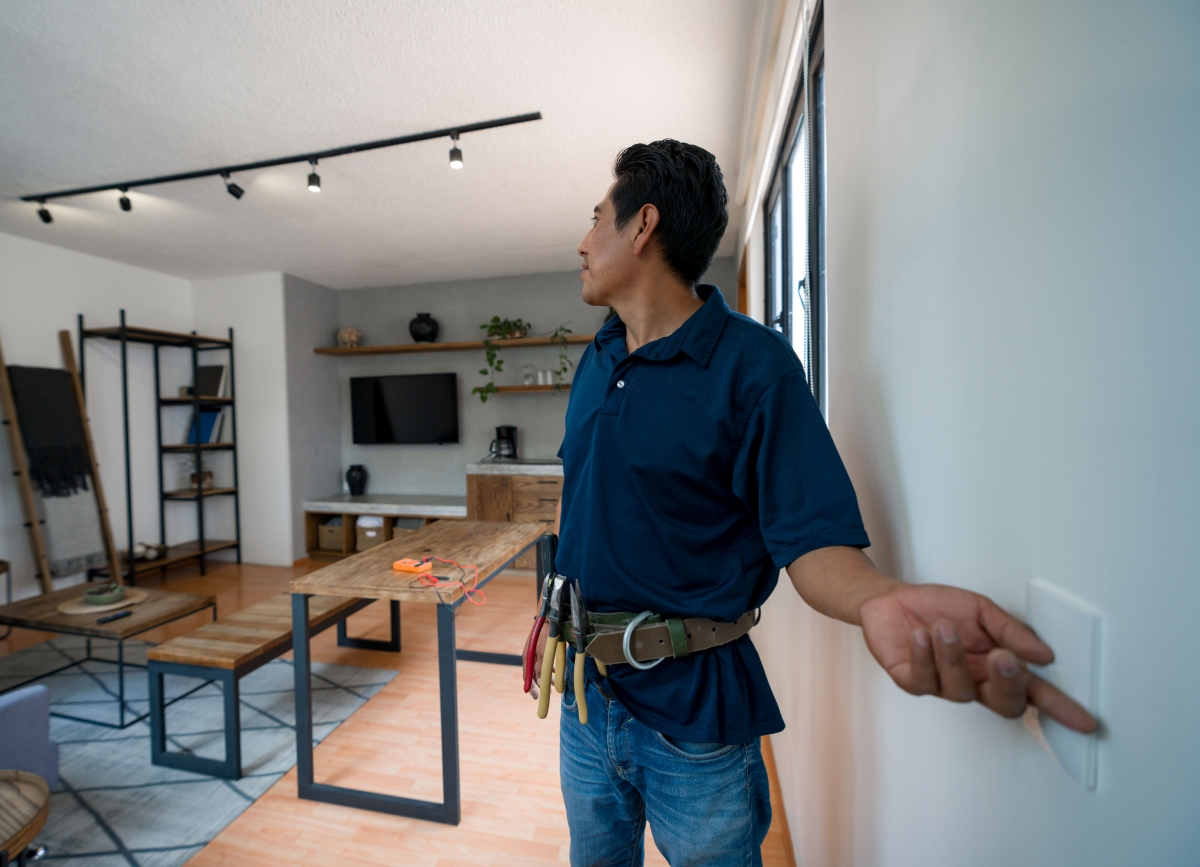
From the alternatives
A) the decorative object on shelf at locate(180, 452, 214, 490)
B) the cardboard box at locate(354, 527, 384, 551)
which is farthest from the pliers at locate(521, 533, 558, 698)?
the decorative object on shelf at locate(180, 452, 214, 490)

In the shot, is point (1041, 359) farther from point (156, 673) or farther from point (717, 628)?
point (156, 673)

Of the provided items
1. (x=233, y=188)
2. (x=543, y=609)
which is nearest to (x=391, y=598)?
(x=543, y=609)

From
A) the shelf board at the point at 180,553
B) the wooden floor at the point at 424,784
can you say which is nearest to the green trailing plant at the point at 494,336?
the wooden floor at the point at 424,784

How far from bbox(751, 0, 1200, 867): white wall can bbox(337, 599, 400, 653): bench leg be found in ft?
9.71

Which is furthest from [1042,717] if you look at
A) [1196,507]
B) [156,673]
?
[156,673]

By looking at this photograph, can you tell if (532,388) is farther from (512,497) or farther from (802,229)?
(802,229)

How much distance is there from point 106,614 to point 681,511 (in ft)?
9.64

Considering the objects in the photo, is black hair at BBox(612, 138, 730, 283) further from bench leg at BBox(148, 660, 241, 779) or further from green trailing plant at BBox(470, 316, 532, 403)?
green trailing plant at BBox(470, 316, 532, 403)

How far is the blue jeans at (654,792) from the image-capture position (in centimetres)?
83

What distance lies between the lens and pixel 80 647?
10.9ft

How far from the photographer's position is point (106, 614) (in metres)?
2.50

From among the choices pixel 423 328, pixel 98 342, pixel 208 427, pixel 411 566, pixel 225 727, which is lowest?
pixel 225 727

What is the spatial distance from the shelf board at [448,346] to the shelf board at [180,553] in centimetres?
196

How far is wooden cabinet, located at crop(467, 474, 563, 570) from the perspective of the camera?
4.71 metres
